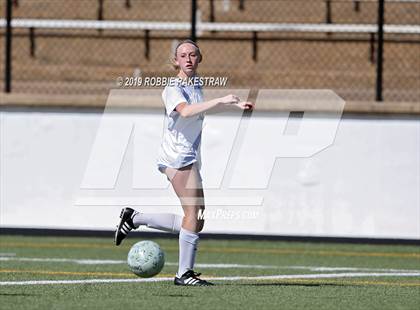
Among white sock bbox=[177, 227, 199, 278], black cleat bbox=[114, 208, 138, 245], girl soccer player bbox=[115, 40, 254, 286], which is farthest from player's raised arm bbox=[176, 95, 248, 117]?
black cleat bbox=[114, 208, 138, 245]

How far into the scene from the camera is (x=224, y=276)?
11125 mm

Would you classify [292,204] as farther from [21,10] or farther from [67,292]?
[21,10]

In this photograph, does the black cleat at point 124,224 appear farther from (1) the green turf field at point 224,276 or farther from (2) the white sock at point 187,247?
(2) the white sock at point 187,247

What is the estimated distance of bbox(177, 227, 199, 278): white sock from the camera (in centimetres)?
966

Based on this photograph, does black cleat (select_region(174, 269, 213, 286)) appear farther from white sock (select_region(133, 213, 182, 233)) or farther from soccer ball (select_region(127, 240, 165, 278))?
white sock (select_region(133, 213, 182, 233))

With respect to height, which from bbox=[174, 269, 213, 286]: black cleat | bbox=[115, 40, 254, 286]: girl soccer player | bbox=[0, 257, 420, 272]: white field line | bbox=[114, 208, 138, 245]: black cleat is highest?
bbox=[115, 40, 254, 286]: girl soccer player

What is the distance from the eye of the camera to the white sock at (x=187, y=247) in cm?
966

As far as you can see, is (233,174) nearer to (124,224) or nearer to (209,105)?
(124,224)

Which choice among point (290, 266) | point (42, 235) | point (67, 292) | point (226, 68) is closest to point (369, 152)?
point (290, 266)

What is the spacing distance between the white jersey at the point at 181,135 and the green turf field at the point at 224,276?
1.07m

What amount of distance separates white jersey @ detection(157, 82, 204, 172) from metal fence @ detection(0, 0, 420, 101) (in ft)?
37.7

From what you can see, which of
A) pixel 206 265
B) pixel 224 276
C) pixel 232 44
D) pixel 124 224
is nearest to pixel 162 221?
pixel 124 224

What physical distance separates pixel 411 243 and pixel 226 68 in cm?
881

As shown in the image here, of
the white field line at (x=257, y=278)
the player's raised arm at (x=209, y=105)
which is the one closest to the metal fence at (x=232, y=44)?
the white field line at (x=257, y=278)
